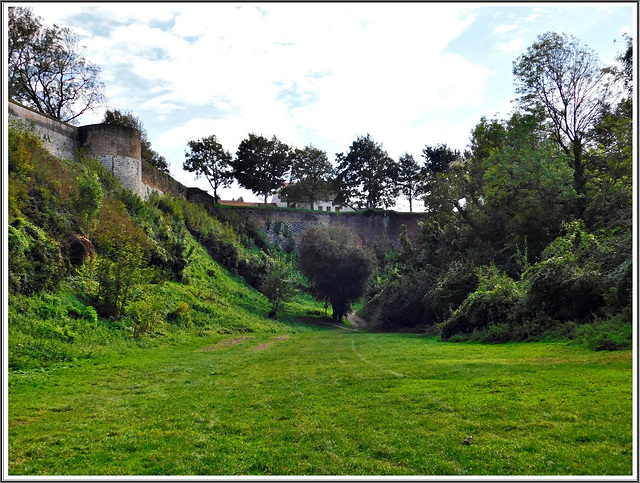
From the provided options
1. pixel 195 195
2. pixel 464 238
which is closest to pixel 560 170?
pixel 464 238

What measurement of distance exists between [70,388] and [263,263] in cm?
3179

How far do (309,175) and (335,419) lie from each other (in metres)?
59.1

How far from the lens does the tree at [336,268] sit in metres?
37.4

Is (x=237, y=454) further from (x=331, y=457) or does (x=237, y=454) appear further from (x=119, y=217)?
(x=119, y=217)

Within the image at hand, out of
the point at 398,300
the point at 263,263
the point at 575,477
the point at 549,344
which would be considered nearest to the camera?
the point at 575,477

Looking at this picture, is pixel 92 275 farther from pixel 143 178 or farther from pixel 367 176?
pixel 367 176

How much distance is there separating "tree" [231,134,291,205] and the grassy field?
50303 millimetres

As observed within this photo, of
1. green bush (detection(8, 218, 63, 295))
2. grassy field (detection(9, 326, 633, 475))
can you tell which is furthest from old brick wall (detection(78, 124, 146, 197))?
grassy field (detection(9, 326, 633, 475))

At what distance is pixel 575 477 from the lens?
15.6 feet

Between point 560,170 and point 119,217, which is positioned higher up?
point 560,170

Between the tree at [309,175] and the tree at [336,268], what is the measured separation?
26.1 m

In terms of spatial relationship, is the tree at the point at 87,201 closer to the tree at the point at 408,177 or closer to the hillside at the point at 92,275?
the hillside at the point at 92,275

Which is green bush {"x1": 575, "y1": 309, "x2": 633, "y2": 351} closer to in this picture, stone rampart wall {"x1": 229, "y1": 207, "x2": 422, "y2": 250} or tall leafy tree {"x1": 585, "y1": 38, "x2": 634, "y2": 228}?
tall leafy tree {"x1": 585, "y1": 38, "x2": 634, "y2": 228}

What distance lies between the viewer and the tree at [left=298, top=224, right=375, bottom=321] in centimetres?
3744
